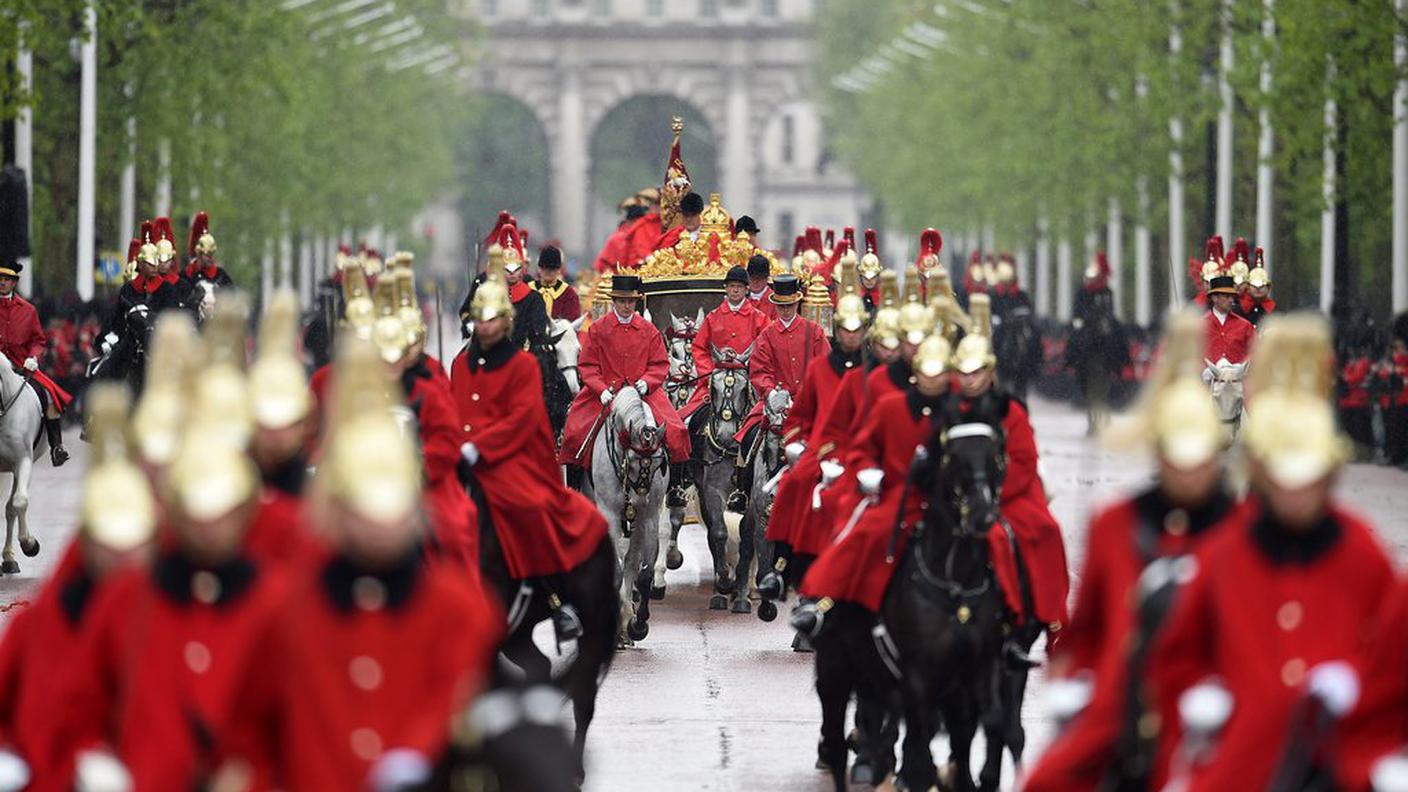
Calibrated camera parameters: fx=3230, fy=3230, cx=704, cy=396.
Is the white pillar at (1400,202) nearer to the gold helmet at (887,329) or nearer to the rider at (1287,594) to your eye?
the gold helmet at (887,329)

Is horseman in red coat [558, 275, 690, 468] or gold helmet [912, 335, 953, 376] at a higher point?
gold helmet [912, 335, 953, 376]

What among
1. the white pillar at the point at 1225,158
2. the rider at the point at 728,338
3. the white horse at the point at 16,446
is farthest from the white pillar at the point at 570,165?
the rider at the point at 728,338

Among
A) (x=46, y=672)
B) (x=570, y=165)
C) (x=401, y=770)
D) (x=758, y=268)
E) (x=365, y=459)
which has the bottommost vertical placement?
(x=401, y=770)

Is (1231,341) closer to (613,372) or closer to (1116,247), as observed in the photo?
(613,372)

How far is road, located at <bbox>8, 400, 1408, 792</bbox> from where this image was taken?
14508 millimetres

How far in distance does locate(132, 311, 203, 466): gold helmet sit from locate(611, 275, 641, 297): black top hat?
11.7m

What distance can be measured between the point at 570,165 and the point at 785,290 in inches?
4744

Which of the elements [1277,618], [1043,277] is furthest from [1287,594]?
[1043,277]

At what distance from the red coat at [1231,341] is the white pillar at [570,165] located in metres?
115

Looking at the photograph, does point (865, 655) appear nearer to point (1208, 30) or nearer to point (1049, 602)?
point (1049, 602)

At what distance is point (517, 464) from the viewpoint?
48.0 feet

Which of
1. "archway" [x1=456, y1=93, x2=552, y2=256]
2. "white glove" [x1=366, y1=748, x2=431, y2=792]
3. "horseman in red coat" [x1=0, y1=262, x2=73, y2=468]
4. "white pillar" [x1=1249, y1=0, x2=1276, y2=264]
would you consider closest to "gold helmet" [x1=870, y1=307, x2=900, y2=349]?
"white glove" [x1=366, y1=748, x2=431, y2=792]

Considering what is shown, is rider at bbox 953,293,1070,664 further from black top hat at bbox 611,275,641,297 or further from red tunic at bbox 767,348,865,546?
black top hat at bbox 611,275,641,297

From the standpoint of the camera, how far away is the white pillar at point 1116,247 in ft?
189
